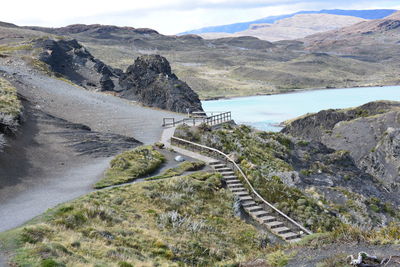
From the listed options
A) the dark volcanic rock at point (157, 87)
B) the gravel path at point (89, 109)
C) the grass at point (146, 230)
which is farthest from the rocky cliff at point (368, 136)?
the grass at point (146, 230)

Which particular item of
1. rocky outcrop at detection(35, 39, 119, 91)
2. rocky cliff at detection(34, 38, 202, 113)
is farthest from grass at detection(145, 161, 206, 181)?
rocky outcrop at detection(35, 39, 119, 91)

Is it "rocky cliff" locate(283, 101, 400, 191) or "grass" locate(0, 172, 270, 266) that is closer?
"grass" locate(0, 172, 270, 266)

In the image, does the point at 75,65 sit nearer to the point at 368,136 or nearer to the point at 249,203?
the point at 368,136

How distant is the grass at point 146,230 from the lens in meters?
12.2

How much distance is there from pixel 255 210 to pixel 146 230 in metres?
7.35

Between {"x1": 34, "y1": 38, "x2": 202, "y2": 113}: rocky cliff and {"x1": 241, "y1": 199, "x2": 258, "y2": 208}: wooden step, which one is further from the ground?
{"x1": 34, "y1": 38, "x2": 202, "y2": 113}: rocky cliff

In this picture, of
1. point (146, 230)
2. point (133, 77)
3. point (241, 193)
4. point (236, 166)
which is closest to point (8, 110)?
point (236, 166)

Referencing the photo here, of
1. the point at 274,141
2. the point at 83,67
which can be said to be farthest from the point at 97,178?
the point at 83,67

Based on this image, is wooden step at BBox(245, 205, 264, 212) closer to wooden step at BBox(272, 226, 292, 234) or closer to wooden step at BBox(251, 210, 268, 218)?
wooden step at BBox(251, 210, 268, 218)

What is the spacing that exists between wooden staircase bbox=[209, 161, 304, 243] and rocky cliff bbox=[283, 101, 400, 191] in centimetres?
2244

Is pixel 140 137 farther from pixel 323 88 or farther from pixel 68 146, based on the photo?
pixel 323 88

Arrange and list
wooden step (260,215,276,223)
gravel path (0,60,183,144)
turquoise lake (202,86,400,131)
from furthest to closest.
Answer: turquoise lake (202,86,400,131)
gravel path (0,60,183,144)
wooden step (260,215,276,223)

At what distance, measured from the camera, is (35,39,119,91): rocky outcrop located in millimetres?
71625

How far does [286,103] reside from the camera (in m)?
140
